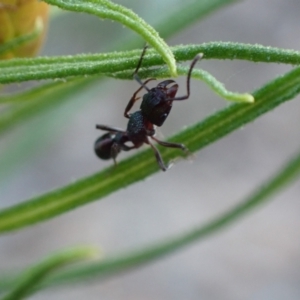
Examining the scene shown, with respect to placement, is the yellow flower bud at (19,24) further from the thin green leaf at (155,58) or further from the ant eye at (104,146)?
the ant eye at (104,146)

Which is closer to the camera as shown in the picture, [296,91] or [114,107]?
[296,91]

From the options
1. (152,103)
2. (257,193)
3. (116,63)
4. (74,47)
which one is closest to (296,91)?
(116,63)

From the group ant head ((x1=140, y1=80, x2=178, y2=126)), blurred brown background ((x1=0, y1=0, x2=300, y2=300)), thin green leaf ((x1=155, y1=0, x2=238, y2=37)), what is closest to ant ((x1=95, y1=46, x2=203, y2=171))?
ant head ((x1=140, y1=80, x2=178, y2=126))

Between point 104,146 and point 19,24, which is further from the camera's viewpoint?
point 104,146

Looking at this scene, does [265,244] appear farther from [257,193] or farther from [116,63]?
[116,63]

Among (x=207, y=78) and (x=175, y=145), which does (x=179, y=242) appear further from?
(x=207, y=78)

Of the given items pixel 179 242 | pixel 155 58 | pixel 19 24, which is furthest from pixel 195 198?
pixel 155 58
